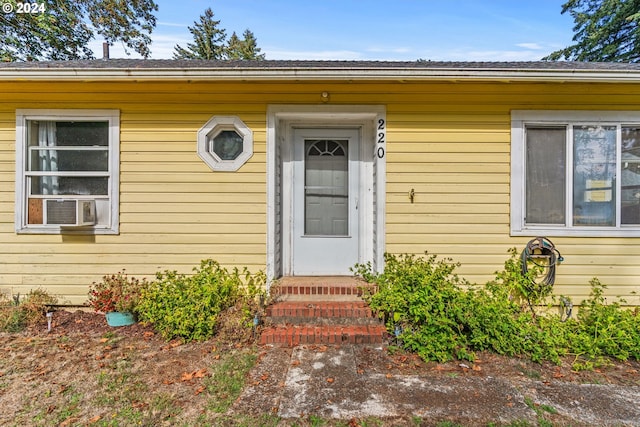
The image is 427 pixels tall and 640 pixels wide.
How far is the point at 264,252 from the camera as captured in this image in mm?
3852

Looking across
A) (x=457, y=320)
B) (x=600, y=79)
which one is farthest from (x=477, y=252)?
(x=600, y=79)

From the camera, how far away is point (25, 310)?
364cm

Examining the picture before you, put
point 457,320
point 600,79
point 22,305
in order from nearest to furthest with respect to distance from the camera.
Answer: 1. point 457,320
2. point 600,79
3. point 22,305

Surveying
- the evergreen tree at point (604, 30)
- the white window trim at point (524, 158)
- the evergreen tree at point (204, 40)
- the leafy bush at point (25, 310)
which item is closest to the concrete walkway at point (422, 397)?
the white window trim at point (524, 158)

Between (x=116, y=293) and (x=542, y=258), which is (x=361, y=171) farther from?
(x=116, y=293)

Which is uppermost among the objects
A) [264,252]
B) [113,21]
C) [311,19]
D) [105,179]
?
[113,21]

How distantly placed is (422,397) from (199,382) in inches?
68.1

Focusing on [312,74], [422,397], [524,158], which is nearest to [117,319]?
[422,397]

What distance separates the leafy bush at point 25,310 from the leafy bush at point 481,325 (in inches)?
150

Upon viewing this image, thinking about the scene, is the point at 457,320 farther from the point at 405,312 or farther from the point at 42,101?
the point at 42,101

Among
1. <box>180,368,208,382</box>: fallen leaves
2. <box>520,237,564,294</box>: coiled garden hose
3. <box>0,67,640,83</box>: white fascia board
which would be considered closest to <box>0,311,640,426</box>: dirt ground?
<box>180,368,208,382</box>: fallen leaves

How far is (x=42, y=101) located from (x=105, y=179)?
1.17 metres

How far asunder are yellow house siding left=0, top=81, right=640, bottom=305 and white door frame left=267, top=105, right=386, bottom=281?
10 cm

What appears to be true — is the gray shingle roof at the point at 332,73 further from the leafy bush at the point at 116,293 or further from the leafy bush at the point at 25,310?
the leafy bush at the point at 25,310
